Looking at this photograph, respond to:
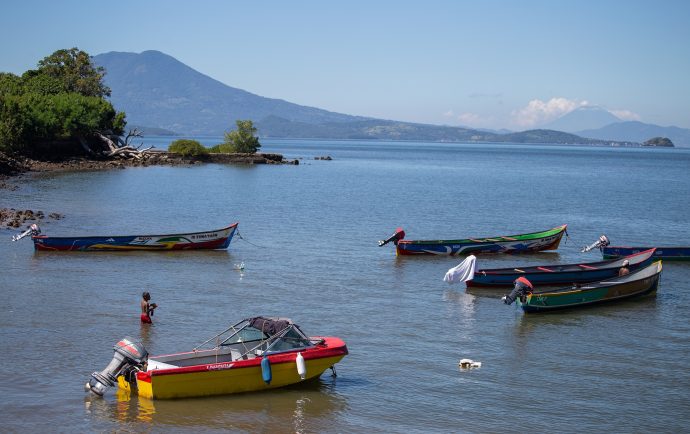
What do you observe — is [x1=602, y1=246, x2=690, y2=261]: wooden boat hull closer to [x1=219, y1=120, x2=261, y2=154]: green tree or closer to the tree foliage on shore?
the tree foliage on shore

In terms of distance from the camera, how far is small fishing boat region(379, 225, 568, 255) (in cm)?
4244

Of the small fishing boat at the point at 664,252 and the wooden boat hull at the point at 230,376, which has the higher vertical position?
the small fishing boat at the point at 664,252

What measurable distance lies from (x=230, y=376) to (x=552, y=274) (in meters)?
19.3

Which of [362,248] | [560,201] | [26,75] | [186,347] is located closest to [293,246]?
[362,248]

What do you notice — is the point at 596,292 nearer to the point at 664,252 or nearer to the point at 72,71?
the point at 664,252

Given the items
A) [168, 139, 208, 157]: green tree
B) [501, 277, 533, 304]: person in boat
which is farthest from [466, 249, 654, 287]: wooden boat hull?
[168, 139, 208, 157]: green tree

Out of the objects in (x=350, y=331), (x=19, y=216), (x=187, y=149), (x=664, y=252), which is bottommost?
(x=350, y=331)

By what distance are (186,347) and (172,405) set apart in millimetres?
4546

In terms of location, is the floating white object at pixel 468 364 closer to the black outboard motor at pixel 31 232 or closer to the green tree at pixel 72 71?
the black outboard motor at pixel 31 232

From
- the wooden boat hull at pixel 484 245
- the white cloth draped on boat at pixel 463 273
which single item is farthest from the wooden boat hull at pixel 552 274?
the wooden boat hull at pixel 484 245

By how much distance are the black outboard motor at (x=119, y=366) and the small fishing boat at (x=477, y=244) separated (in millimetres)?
23777

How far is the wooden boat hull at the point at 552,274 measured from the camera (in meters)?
34.2

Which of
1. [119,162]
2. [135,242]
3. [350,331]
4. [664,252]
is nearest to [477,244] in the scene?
[664,252]

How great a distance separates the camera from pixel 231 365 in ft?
65.2
